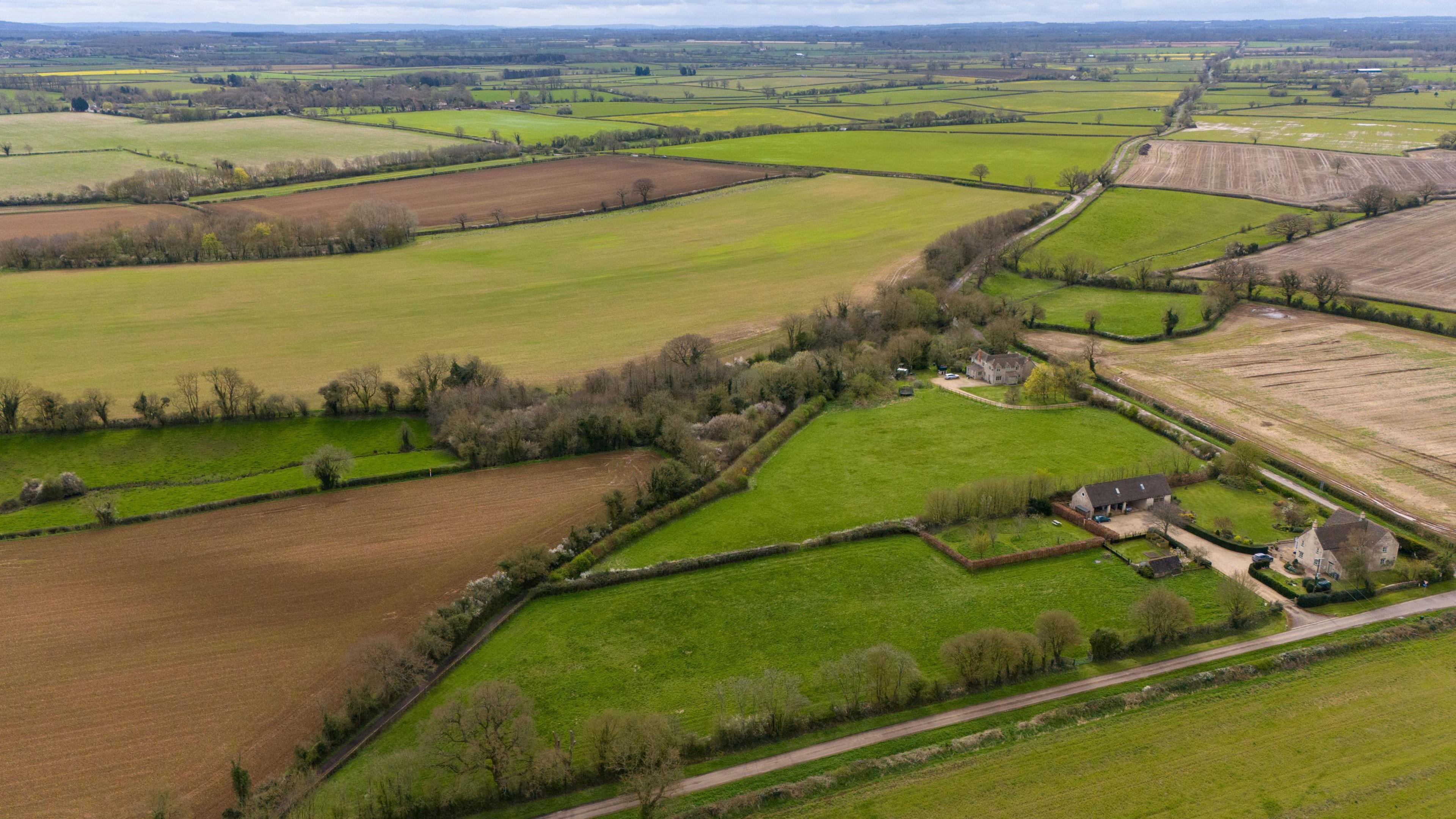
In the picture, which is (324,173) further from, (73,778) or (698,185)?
(73,778)

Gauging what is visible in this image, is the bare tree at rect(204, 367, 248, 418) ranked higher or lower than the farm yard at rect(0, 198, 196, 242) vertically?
lower

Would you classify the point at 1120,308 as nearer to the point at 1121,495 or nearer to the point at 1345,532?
the point at 1121,495

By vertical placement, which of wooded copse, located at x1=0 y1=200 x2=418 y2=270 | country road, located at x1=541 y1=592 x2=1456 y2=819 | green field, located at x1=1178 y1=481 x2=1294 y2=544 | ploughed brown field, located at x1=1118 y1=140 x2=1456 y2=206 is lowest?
country road, located at x1=541 y1=592 x2=1456 y2=819

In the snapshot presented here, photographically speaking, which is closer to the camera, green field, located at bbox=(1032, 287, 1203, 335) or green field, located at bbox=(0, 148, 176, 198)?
green field, located at bbox=(1032, 287, 1203, 335)

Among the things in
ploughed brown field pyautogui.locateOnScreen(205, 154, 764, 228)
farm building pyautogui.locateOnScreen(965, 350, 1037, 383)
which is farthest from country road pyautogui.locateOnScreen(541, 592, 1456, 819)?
ploughed brown field pyautogui.locateOnScreen(205, 154, 764, 228)

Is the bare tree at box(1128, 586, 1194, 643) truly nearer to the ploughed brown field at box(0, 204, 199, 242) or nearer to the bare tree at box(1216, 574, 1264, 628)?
the bare tree at box(1216, 574, 1264, 628)

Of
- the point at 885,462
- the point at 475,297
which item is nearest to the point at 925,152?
the point at 475,297

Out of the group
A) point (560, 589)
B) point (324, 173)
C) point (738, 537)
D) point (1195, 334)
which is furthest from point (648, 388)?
point (324, 173)
